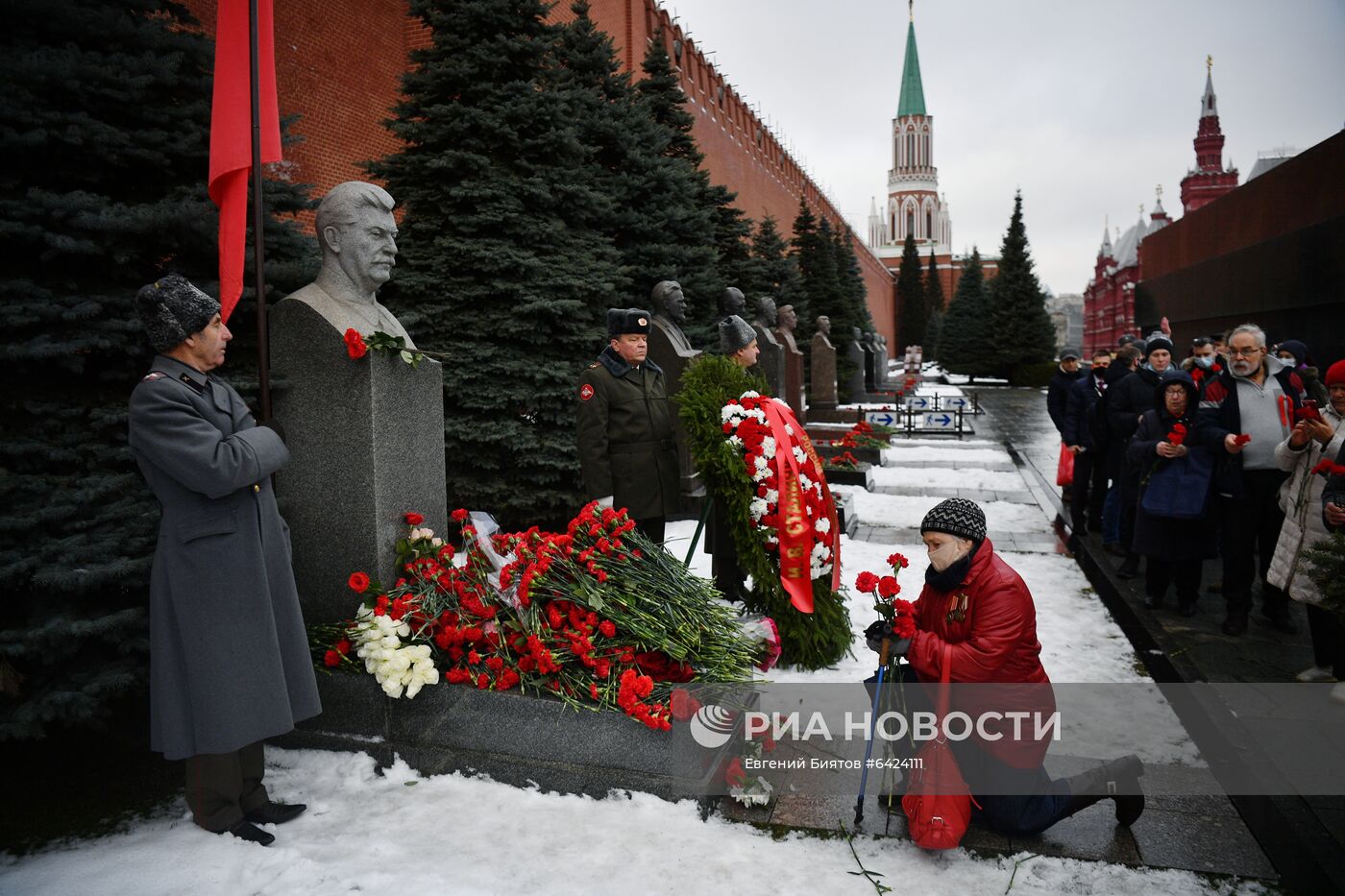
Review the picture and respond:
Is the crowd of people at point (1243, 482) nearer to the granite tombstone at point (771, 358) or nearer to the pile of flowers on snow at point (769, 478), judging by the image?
the pile of flowers on snow at point (769, 478)

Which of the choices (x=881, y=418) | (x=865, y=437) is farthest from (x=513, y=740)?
(x=881, y=418)

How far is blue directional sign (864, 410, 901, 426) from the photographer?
1664 centimetres

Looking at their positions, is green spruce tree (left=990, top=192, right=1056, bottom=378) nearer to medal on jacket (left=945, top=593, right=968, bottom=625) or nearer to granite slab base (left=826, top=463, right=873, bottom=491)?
granite slab base (left=826, top=463, right=873, bottom=491)

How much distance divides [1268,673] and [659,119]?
12315 mm

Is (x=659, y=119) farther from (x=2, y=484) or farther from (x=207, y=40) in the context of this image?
(x=2, y=484)

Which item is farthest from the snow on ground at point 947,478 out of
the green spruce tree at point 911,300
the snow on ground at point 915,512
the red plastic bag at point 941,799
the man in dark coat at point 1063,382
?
the green spruce tree at point 911,300

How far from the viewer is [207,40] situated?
382 centimetres

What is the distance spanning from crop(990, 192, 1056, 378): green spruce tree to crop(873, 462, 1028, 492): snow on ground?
3121 centimetres

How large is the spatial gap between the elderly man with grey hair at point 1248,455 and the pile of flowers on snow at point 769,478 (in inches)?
108

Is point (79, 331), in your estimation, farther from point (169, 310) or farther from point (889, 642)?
point (889, 642)

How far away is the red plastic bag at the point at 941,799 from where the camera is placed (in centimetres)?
287

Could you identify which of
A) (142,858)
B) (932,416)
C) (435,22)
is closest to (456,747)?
(142,858)

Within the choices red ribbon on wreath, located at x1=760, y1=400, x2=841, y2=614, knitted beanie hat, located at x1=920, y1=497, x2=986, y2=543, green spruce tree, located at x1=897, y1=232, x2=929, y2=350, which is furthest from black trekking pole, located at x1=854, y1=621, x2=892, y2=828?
green spruce tree, located at x1=897, y1=232, x2=929, y2=350

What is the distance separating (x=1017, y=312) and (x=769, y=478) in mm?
40560
